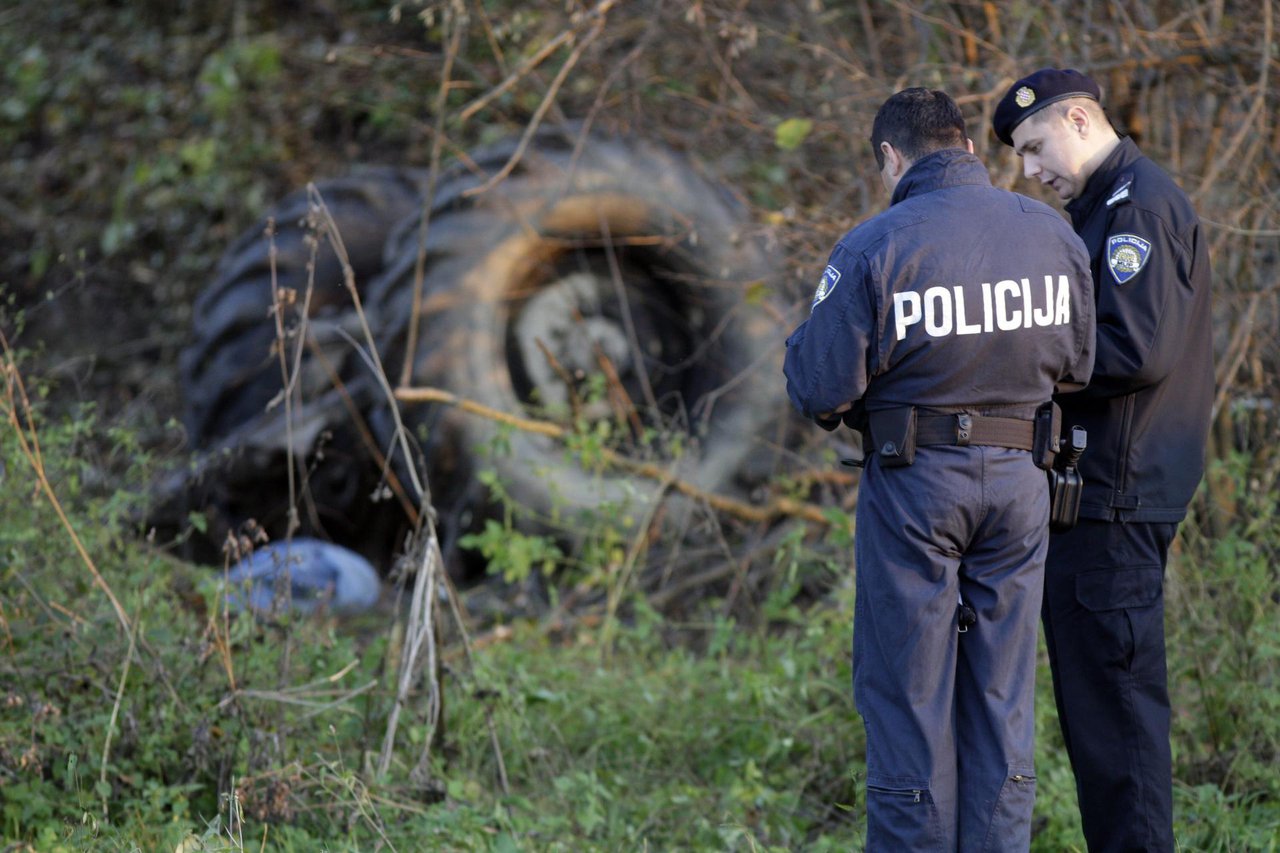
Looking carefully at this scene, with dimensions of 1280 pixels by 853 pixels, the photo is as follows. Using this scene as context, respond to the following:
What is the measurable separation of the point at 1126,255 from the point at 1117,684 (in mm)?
892

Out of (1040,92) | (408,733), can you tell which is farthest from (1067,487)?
(408,733)

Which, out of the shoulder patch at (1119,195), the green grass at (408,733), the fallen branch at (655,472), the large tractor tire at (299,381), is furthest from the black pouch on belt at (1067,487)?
the large tractor tire at (299,381)

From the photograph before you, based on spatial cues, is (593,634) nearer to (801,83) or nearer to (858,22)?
(801,83)

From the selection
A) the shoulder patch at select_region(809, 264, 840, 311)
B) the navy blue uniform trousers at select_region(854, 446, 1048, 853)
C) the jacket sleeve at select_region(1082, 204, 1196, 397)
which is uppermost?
the shoulder patch at select_region(809, 264, 840, 311)

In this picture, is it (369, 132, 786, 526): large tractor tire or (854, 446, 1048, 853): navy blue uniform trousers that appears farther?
(369, 132, 786, 526): large tractor tire

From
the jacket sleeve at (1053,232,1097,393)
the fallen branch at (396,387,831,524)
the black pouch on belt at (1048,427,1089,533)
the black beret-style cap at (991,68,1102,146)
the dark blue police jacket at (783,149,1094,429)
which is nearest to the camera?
the dark blue police jacket at (783,149,1094,429)

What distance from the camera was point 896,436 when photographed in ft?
8.87

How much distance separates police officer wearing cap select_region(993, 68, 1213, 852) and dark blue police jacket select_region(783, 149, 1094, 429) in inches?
9.4

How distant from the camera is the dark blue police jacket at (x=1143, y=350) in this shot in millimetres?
2922

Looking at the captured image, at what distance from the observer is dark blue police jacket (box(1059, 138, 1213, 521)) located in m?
2.92

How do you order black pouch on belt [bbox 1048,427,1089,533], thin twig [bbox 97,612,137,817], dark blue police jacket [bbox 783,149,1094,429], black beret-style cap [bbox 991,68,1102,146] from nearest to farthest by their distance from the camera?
dark blue police jacket [bbox 783,149,1094,429] < black pouch on belt [bbox 1048,427,1089,533] < black beret-style cap [bbox 991,68,1102,146] < thin twig [bbox 97,612,137,817]

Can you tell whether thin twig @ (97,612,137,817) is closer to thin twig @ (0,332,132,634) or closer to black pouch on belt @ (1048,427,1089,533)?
thin twig @ (0,332,132,634)

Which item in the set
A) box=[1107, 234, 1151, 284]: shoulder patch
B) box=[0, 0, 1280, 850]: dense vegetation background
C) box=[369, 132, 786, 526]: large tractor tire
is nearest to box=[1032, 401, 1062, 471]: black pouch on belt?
box=[1107, 234, 1151, 284]: shoulder patch

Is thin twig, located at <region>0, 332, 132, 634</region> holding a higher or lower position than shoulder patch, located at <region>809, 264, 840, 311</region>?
lower
